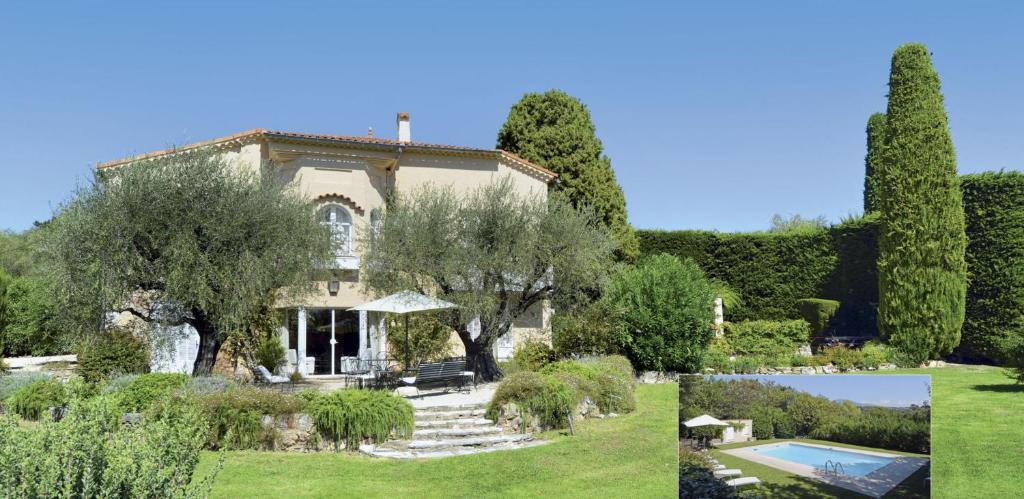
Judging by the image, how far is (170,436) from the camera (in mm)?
6023

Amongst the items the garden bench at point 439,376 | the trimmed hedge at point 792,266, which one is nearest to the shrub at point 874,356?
the trimmed hedge at point 792,266

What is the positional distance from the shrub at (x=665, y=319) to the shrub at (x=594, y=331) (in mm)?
367

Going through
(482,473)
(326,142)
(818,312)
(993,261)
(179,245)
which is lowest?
(482,473)

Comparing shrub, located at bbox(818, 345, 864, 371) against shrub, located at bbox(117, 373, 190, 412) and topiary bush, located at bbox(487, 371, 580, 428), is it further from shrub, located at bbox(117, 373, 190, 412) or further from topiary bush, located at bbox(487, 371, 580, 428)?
shrub, located at bbox(117, 373, 190, 412)

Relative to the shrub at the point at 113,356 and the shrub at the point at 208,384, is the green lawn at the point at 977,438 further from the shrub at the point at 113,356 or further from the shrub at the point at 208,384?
the shrub at the point at 113,356

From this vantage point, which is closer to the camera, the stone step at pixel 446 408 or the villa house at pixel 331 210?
the stone step at pixel 446 408

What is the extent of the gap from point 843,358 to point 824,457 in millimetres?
19948

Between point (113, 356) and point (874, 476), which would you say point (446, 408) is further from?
point (113, 356)

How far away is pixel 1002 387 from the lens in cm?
1941

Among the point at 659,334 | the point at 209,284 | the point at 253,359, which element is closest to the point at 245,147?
the point at 253,359

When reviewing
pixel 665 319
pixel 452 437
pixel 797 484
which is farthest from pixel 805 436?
pixel 665 319

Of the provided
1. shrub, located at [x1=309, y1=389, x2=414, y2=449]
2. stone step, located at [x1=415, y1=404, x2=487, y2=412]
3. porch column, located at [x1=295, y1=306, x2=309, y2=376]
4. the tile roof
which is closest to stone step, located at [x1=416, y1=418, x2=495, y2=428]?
stone step, located at [x1=415, y1=404, x2=487, y2=412]

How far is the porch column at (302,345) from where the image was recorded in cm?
2444

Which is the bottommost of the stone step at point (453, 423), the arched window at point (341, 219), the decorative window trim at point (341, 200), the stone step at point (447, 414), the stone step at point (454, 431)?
the stone step at point (454, 431)
